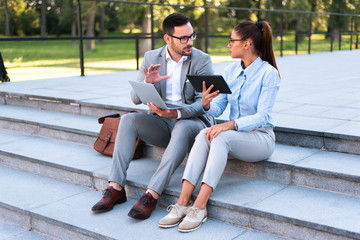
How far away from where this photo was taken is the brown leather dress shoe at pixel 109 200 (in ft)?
11.5

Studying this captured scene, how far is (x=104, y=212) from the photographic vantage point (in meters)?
3.53

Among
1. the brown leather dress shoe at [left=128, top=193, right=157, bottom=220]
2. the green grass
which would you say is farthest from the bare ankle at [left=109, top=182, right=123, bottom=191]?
the green grass

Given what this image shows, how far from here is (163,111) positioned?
358 centimetres

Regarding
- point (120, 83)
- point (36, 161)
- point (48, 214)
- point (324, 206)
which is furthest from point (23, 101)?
point (324, 206)

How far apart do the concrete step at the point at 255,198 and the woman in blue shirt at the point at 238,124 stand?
7.6 inches

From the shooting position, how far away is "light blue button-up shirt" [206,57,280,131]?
132 inches

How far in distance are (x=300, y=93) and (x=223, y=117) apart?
1.89m

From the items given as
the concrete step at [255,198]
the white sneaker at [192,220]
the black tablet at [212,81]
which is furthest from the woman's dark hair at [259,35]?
the white sneaker at [192,220]

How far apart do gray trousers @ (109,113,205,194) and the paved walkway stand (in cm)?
94

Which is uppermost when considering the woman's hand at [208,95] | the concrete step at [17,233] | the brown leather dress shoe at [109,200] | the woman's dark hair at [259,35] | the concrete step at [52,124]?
the woman's dark hair at [259,35]

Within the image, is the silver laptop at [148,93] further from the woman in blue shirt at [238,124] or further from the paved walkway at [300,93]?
the paved walkway at [300,93]

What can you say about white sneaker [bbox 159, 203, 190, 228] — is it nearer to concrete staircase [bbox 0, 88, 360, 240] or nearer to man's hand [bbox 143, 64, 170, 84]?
concrete staircase [bbox 0, 88, 360, 240]

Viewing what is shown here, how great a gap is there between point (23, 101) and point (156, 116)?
10.3 ft

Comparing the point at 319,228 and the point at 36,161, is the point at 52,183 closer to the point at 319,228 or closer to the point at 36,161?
the point at 36,161
